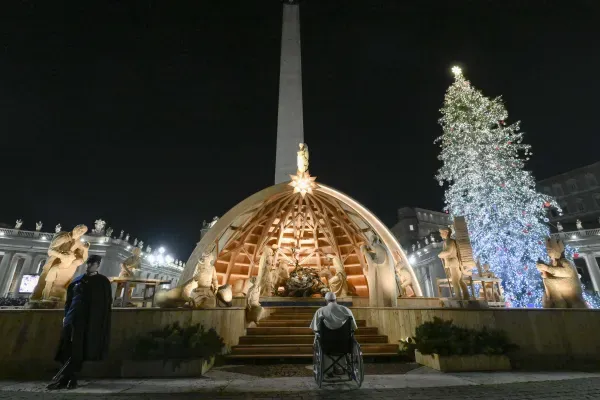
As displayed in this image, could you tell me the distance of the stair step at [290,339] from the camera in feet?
22.2

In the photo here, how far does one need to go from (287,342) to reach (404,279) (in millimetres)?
6140

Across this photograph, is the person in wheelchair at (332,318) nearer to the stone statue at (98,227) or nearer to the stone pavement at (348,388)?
the stone pavement at (348,388)

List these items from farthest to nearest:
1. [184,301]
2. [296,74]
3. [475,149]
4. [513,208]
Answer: [296,74]
[475,149]
[513,208]
[184,301]

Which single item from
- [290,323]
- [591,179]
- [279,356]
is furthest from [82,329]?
[591,179]

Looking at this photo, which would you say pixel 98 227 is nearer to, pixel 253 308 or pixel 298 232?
pixel 298 232

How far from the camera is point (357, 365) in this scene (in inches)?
158

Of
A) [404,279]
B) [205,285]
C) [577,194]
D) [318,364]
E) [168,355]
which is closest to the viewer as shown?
[318,364]

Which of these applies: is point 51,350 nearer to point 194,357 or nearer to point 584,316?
point 194,357

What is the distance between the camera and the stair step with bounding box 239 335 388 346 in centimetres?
678

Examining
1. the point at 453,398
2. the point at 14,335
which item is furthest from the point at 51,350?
the point at 453,398

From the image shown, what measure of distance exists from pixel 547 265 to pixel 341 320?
581 cm

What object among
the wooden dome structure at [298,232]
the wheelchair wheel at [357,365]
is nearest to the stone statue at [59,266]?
the wheelchair wheel at [357,365]

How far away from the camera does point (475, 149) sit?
16.2m

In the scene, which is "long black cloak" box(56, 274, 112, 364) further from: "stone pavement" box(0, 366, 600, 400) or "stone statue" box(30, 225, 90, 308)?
"stone statue" box(30, 225, 90, 308)
